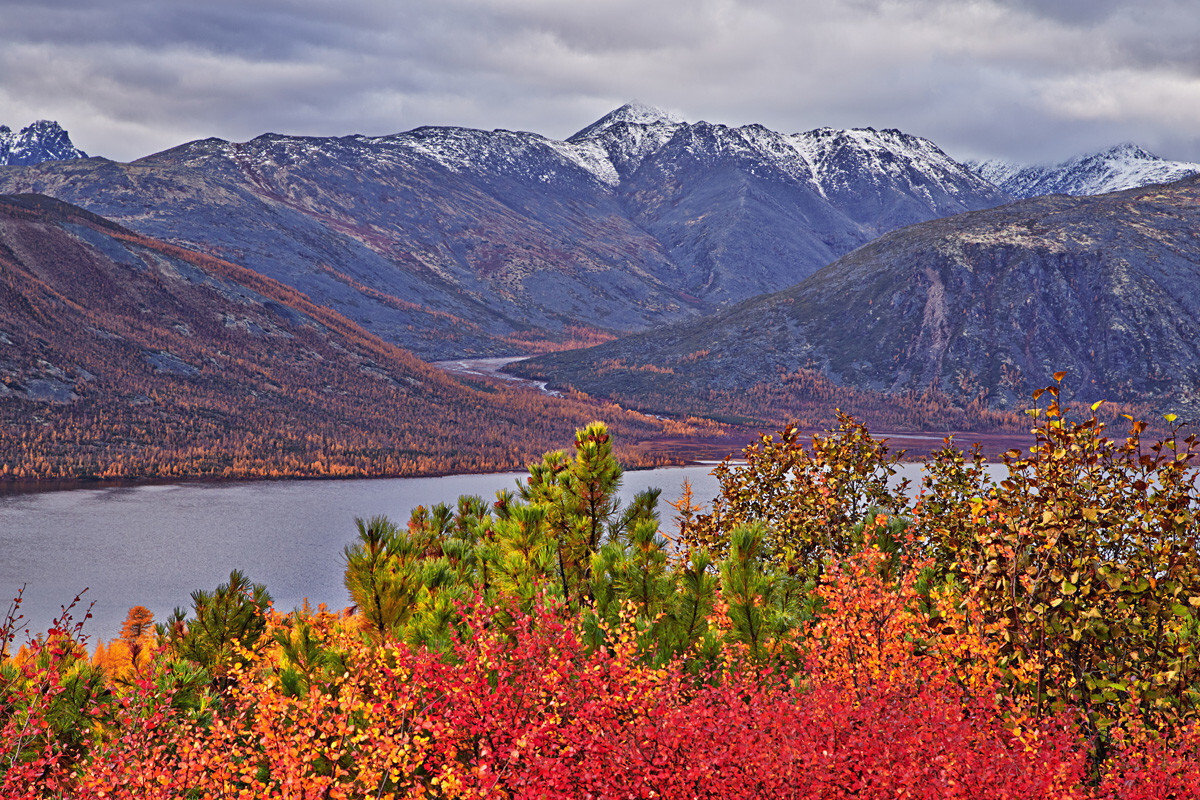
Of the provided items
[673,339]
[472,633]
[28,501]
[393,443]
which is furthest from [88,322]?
[472,633]

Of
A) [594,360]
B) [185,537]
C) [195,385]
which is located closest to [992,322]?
[594,360]

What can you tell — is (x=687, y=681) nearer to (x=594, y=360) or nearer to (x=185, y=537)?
(x=185, y=537)

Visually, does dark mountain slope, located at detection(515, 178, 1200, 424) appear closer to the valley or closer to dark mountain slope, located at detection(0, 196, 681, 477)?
the valley

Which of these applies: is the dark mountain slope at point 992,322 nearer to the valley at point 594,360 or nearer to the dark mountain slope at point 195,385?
the valley at point 594,360

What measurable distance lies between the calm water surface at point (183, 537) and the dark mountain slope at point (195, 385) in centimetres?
1125

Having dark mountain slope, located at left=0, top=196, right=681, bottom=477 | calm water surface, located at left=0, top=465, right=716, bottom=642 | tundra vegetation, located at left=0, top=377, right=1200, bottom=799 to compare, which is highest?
dark mountain slope, located at left=0, top=196, right=681, bottom=477

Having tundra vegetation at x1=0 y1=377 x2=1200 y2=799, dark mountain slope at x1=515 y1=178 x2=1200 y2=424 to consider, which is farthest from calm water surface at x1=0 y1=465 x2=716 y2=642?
dark mountain slope at x1=515 y1=178 x2=1200 y2=424

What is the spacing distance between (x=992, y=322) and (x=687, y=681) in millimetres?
119577

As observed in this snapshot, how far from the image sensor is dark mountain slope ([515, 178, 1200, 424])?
105875mm

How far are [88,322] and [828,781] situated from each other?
102 m

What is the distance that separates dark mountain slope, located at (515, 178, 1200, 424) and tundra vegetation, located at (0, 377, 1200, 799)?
9842 centimetres

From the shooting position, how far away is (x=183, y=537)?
39.3 meters

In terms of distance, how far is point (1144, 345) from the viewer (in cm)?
10481

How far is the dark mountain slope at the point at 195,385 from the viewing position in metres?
67.8
